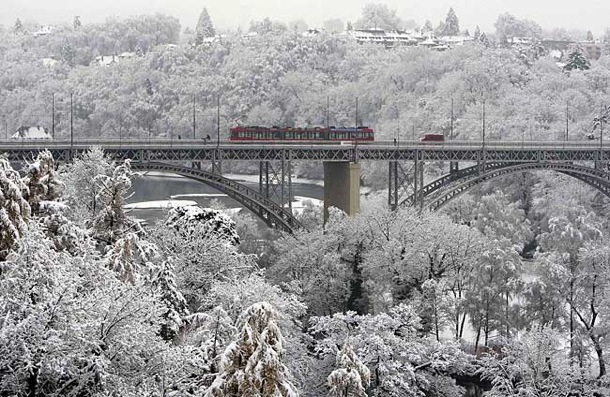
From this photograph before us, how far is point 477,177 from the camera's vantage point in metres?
60.6

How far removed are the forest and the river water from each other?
933cm

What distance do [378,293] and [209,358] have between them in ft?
66.0

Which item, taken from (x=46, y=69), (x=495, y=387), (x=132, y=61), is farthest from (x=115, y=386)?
(x=46, y=69)

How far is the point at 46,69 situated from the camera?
164 metres

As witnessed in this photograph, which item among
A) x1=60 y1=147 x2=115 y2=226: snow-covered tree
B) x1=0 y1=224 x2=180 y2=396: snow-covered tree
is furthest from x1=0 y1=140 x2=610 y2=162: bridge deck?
x1=0 y1=224 x2=180 y2=396: snow-covered tree

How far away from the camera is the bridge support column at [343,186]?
55781 mm

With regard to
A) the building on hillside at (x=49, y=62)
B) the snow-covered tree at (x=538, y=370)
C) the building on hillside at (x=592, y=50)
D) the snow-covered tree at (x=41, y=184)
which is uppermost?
the building on hillside at (x=592, y=50)

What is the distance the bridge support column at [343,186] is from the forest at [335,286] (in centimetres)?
203

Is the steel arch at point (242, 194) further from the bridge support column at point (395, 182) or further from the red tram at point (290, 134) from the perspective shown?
the bridge support column at point (395, 182)

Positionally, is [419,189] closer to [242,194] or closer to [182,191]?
[242,194]

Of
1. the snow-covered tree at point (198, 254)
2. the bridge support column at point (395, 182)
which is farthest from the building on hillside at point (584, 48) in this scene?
the snow-covered tree at point (198, 254)

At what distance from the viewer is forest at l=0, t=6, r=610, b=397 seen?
16.8m

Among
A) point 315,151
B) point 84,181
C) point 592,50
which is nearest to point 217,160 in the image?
point 315,151

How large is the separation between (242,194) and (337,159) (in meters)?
7.42
